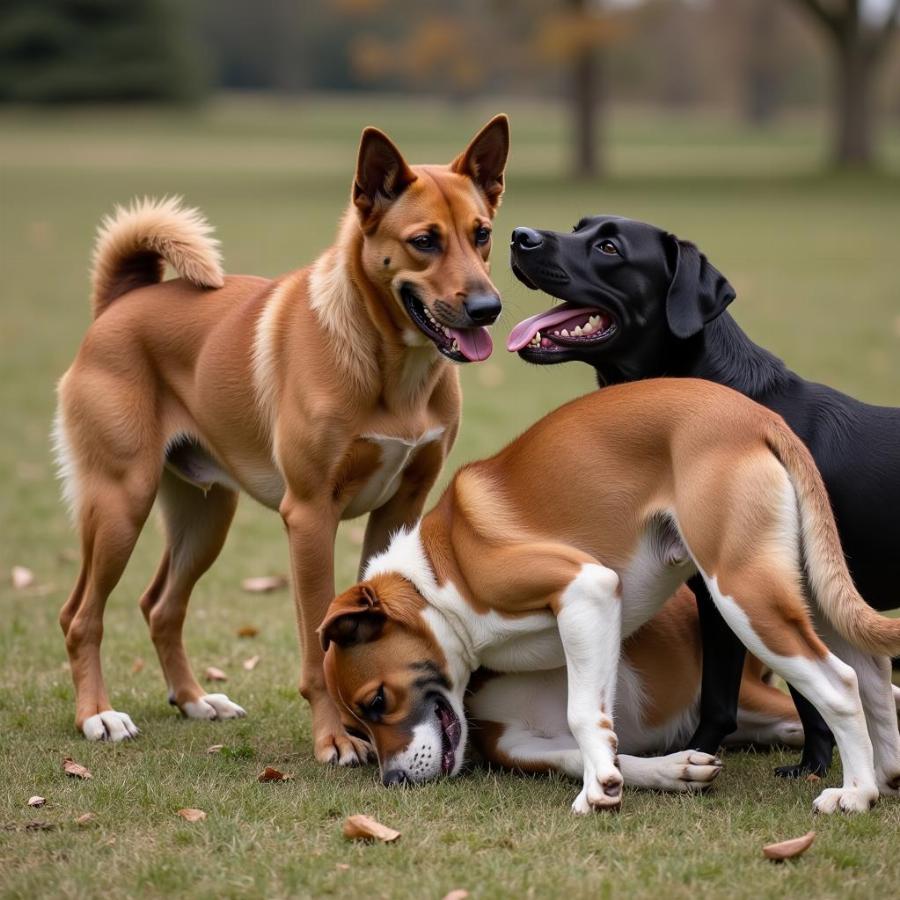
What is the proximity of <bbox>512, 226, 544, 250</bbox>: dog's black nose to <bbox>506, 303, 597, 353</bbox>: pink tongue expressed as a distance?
0.28m

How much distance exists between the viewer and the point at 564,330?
548 centimetres

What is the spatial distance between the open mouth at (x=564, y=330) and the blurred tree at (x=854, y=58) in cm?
3294

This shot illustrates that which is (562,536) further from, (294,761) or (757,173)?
(757,173)

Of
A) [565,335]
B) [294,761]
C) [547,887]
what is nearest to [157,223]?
[565,335]

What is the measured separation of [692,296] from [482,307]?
2.63ft

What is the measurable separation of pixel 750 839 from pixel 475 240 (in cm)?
254

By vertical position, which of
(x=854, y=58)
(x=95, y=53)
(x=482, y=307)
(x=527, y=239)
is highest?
(x=95, y=53)

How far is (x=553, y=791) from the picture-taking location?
15.8ft

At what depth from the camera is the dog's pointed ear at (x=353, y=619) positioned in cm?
484

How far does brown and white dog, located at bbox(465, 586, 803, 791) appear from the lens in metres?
5.00

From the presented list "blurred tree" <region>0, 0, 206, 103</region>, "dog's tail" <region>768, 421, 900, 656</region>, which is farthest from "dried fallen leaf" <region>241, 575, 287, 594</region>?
"blurred tree" <region>0, 0, 206, 103</region>

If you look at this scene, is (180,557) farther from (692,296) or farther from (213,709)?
(692,296)

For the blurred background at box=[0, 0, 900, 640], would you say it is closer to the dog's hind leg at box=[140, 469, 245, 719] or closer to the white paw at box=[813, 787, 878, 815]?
the dog's hind leg at box=[140, 469, 245, 719]

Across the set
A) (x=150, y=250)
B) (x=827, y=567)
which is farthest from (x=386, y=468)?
(x=827, y=567)
